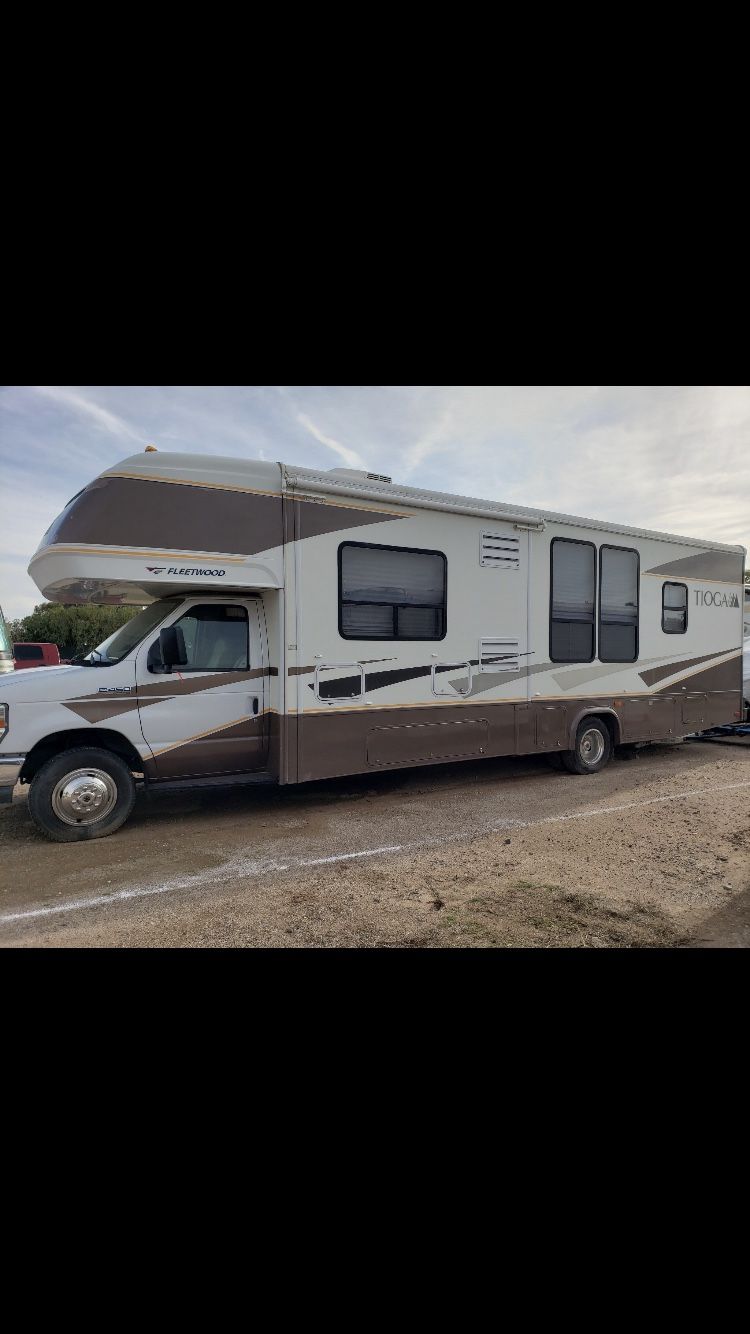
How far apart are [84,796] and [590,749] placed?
20.1 feet

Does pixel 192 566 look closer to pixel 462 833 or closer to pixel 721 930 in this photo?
pixel 462 833

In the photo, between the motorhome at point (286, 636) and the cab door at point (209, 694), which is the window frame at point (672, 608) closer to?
the motorhome at point (286, 636)

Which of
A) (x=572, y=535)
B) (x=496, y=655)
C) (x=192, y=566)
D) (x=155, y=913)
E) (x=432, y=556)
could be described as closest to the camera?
(x=155, y=913)

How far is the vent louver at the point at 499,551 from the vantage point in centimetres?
728

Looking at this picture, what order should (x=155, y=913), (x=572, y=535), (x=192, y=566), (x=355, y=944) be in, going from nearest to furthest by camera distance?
(x=355, y=944) < (x=155, y=913) < (x=192, y=566) < (x=572, y=535)

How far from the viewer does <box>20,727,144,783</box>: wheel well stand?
19.0 feet

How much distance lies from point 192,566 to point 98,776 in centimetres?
207

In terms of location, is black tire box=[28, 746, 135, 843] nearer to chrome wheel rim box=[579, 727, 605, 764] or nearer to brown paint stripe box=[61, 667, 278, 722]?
brown paint stripe box=[61, 667, 278, 722]

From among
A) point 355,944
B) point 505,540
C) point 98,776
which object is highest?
point 505,540

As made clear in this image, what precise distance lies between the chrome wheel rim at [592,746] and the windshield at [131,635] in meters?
5.41

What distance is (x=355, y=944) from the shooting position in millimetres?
3699

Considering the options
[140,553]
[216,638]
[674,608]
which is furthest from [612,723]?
[140,553]

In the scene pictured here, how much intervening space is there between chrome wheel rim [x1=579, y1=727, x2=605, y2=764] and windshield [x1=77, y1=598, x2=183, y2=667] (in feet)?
17.8

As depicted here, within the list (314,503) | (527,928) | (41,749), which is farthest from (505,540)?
(41,749)
